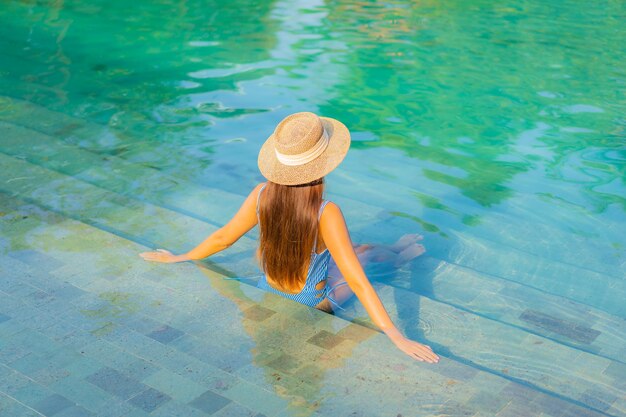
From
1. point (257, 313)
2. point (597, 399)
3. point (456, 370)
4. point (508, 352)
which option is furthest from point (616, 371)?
point (257, 313)

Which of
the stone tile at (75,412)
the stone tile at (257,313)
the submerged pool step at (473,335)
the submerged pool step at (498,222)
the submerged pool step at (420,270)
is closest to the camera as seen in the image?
the stone tile at (75,412)

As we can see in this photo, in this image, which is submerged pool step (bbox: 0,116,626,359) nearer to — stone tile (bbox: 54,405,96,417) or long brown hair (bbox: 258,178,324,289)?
long brown hair (bbox: 258,178,324,289)

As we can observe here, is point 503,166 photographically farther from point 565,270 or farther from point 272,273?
point 272,273

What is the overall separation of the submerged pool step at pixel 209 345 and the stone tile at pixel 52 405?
4 centimetres

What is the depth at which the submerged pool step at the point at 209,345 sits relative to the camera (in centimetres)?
356

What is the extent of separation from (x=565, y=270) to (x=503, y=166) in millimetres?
2228

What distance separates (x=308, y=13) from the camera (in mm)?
14711

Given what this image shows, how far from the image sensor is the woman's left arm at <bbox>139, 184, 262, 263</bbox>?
4293 millimetres

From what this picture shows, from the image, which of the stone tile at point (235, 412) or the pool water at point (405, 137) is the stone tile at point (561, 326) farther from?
the stone tile at point (235, 412)

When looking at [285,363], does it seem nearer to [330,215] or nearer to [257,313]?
[257,313]

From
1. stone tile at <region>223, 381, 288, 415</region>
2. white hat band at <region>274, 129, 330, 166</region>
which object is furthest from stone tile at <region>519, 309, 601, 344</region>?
stone tile at <region>223, 381, 288, 415</region>

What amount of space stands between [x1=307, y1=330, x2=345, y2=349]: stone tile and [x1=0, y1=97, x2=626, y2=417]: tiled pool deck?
0.05ft

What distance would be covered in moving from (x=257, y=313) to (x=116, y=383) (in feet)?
3.05

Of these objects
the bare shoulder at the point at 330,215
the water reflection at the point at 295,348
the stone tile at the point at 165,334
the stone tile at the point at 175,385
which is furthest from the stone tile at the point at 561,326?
the stone tile at the point at 175,385
